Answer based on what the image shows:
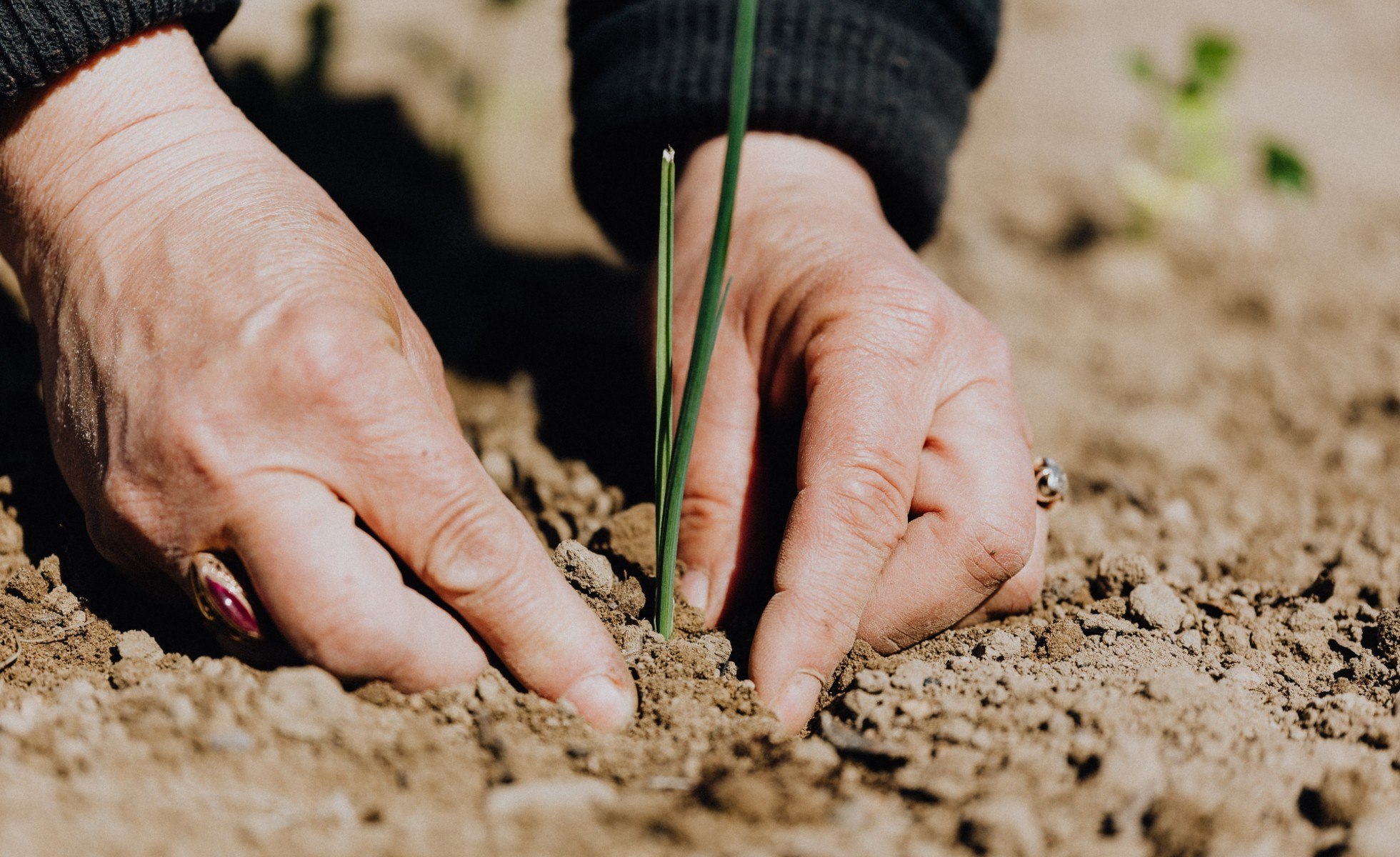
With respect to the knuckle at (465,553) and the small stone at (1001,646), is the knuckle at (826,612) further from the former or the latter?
the knuckle at (465,553)

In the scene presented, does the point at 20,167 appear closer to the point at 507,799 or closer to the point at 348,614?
the point at 348,614

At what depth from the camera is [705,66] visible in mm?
1688

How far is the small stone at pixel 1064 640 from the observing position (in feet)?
3.91

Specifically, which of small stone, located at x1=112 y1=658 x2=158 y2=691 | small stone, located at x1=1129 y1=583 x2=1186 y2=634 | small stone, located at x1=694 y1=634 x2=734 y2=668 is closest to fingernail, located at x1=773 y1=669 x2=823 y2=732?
small stone, located at x1=694 y1=634 x2=734 y2=668

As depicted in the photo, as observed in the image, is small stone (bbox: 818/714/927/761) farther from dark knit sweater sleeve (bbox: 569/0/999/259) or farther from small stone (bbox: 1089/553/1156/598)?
dark knit sweater sleeve (bbox: 569/0/999/259)

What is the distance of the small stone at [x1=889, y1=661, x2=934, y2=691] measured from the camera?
1.09 meters

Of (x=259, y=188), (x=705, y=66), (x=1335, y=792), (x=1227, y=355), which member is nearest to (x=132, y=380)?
(x=259, y=188)

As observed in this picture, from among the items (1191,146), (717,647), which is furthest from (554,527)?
(1191,146)

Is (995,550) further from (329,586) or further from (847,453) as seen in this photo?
(329,586)

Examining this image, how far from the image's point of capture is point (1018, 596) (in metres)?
1.29

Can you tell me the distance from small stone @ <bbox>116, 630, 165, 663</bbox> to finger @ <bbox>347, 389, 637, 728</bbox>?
0.33 meters

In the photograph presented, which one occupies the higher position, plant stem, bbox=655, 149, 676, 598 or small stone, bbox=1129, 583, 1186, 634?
plant stem, bbox=655, 149, 676, 598

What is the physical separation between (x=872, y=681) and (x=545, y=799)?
16.1 inches

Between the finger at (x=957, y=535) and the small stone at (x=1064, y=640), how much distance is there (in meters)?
0.09
